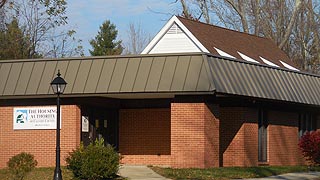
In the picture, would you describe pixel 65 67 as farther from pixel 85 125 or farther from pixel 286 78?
pixel 286 78

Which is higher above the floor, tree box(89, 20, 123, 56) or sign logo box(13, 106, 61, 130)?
tree box(89, 20, 123, 56)

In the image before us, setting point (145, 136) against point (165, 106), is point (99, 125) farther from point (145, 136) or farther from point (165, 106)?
point (165, 106)

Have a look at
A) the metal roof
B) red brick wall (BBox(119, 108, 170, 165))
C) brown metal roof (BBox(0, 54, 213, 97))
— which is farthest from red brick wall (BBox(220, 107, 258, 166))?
brown metal roof (BBox(0, 54, 213, 97))

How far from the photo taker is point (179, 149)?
91.6 feet

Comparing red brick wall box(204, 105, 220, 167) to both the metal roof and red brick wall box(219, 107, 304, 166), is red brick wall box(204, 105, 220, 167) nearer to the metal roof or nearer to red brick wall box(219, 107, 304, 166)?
the metal roof

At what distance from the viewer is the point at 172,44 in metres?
36.8

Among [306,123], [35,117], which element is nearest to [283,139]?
[306,123]

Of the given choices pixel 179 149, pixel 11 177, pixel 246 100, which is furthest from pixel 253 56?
pixel 11 177

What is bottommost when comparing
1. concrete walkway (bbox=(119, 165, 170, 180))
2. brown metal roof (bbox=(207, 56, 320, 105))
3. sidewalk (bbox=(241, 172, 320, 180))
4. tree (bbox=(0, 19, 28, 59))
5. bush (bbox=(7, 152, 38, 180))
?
sidewalk (bbox=(241, 172, 320, 180))

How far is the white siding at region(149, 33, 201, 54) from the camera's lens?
119 ft

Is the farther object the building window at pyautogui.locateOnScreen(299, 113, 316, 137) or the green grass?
the building window at pyautogui.locateOnScreen(299, 113, 316, 137)

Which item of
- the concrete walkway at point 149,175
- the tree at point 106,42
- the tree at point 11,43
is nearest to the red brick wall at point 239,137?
the concrete walkway at point 149,175

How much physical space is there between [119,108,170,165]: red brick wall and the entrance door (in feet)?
1.12

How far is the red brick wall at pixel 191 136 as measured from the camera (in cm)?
2770
